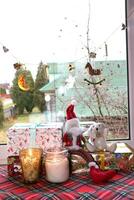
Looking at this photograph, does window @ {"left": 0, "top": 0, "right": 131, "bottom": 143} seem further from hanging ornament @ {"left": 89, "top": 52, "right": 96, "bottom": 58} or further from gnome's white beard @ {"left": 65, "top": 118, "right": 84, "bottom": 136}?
gnome's white beard @ {"left": 65, "top": 118, "right": 84, "bottom": 136}

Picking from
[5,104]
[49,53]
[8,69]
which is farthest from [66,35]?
[5,104]

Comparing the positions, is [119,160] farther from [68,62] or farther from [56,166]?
[68,62]

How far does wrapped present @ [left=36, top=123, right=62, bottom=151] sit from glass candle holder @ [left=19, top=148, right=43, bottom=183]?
115mm

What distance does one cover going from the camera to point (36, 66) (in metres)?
1.66

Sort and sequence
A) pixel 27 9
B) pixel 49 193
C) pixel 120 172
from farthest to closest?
pixel 27 9 < pixel 120 172 < pixel 49 193

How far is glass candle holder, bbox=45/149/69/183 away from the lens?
1.12m

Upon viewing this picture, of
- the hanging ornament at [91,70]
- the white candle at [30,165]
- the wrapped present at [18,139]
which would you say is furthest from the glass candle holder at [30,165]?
the hanging ornament at [91,70]

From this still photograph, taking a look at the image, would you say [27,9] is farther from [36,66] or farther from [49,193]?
[49,193]

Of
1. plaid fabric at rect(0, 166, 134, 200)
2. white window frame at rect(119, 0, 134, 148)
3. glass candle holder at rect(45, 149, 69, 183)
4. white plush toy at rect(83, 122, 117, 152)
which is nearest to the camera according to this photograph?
plaid fabric at rect(0, 166, 134, 200)

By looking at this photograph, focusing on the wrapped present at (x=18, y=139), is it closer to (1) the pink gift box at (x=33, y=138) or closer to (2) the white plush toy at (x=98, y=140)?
(1) the pink gift box at (x=33, y=138)

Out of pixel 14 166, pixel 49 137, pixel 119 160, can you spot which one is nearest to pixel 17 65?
pixel 49 137

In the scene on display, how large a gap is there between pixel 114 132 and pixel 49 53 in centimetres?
62

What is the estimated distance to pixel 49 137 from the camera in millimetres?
1295

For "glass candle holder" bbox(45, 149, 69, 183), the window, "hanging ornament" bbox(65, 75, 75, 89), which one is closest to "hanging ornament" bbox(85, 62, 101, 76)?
the window
